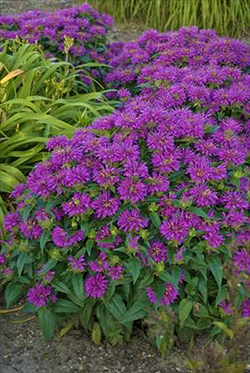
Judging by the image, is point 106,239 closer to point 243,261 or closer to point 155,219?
point 155,219

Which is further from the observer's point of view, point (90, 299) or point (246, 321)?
point (90, 299)

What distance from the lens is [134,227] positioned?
2.07m

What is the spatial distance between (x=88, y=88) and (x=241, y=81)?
105 centimetres

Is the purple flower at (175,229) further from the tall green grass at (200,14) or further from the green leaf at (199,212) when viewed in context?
the tall green grass at (200,14)

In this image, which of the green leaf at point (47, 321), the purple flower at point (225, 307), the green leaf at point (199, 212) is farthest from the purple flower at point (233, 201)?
the green leaf at point (47, 321)

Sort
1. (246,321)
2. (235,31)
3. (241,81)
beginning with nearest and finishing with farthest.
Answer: (246,321) < (241,81) < (235,31)

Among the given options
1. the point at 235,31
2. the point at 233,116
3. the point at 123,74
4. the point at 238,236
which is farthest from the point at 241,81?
the point at 235,31

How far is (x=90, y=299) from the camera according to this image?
84.7 inches

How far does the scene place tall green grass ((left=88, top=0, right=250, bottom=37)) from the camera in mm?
4980

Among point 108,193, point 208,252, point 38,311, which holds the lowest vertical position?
point 38,311

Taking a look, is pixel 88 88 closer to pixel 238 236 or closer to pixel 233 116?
pixel 233 116

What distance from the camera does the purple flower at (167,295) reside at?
2.05 meters

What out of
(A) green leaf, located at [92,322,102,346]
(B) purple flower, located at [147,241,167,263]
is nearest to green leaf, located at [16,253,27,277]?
(A) green leaf, located at [92,322,102,346]

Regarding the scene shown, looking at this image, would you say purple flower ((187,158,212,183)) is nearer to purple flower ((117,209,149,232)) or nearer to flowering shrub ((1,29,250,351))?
flowering shrub ((1,29,250,351))
